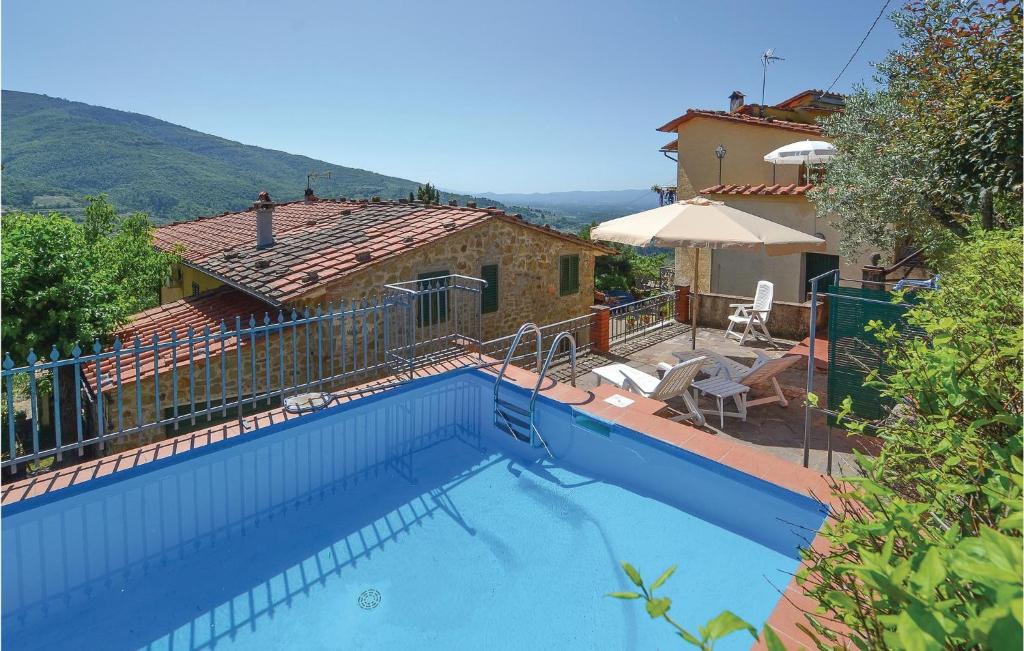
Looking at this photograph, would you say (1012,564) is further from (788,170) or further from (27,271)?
(788,170)

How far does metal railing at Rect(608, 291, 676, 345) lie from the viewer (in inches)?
530

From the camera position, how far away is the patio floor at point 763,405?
277 inches

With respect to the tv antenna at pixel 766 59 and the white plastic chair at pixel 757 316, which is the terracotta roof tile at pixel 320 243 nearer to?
the white plastic chair at pixel 757 316

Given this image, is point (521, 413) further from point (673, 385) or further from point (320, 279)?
point (320, 279)

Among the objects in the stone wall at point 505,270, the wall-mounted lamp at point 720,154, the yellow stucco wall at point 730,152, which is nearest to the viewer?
the stone wall at point 505,270

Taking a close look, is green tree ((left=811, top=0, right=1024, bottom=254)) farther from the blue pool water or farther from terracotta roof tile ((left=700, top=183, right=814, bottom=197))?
the blue pool water

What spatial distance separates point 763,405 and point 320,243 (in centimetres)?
1012

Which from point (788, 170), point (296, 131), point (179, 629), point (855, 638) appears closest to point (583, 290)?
point (788, 170)

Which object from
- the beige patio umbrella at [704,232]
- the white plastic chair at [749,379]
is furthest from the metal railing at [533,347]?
the white plastic chair at [749,379]

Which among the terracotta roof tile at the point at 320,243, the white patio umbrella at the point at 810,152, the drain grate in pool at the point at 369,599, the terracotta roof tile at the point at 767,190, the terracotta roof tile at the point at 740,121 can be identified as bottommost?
the drain grate in pool at the point at 369,599

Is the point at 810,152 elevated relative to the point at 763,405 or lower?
elevated

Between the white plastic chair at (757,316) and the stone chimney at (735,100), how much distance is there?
1565 centimetres

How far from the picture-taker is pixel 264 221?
1503cm

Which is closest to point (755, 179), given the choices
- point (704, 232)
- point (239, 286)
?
point (704, 232)
